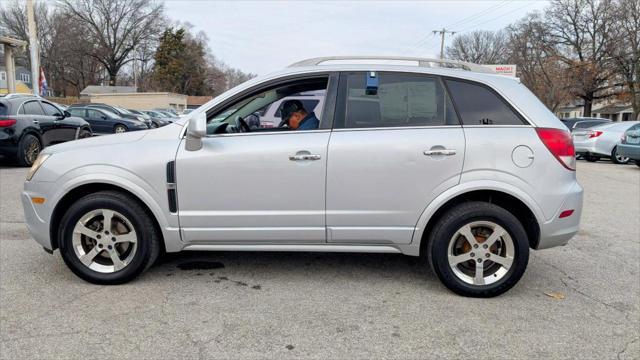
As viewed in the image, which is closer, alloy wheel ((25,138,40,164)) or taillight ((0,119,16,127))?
taillight ((0,119,16,127))

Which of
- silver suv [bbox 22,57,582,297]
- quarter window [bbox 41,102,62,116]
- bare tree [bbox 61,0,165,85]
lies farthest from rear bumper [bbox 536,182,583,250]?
bare tree [bbox 61,0,165,85]

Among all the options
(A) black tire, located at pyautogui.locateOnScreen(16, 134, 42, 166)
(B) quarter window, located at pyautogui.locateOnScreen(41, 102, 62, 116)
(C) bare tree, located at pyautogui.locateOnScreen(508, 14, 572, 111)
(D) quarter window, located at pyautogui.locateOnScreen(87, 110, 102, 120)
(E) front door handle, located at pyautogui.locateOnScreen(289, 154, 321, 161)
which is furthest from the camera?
(C) bare tree, located at pyautogui.locateOnScreen(508, 14, 572, 111)

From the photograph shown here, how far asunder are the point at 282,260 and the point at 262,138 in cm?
133

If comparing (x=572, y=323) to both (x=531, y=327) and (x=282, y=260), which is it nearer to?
(x=531, y=327)

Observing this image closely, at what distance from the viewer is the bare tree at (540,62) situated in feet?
156

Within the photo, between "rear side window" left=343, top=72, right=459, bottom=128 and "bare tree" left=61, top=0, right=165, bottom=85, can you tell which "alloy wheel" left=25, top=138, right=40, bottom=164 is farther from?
"bare tree" left=61, top=0, right=165, bottom=85

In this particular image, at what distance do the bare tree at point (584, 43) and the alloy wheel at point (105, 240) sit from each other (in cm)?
4952

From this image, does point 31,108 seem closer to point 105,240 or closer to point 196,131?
point 105,240

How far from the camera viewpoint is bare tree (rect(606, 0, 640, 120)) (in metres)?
38.3

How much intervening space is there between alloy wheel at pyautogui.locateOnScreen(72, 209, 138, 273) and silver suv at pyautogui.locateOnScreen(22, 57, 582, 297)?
0.01m

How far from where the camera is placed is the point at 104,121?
1930 cm

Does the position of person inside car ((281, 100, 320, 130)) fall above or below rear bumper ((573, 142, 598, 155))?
above

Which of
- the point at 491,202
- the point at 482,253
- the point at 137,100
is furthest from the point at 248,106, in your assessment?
the point at 137,100

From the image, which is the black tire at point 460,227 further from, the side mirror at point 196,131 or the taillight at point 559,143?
the side mirror at point 196,131
